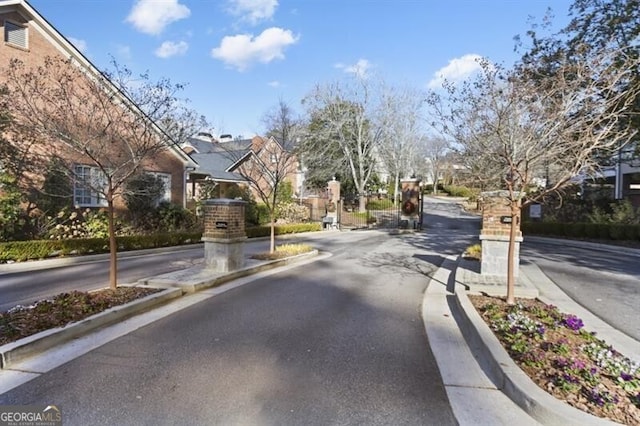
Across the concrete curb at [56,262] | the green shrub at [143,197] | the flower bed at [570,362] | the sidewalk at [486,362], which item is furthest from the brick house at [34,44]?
the flower bed at [570,362]

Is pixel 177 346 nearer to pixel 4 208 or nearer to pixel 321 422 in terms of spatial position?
pixel 321 422

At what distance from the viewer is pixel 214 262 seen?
8.20 m

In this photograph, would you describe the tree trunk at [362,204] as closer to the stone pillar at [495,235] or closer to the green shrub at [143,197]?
the green shrub at [143,197]

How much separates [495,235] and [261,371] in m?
5.60

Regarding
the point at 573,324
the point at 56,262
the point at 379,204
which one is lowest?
the point at 56,262

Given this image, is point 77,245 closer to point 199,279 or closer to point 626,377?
point 199,279

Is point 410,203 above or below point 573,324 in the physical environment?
above

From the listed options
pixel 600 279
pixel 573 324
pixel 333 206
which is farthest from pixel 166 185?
pixel 573 324

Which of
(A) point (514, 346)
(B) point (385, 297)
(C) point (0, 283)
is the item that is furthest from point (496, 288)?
(C) point (0, 283)

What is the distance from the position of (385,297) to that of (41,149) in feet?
38.2

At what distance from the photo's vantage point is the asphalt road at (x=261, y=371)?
10.0 feet

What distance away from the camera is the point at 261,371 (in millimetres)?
3775

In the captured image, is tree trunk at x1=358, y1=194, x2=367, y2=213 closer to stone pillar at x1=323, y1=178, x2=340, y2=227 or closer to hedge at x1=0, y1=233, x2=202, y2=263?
stone pillar at x1=323, y1=178, x2=340, y2=227

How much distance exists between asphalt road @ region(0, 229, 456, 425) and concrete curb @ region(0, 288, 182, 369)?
502 millimetres
